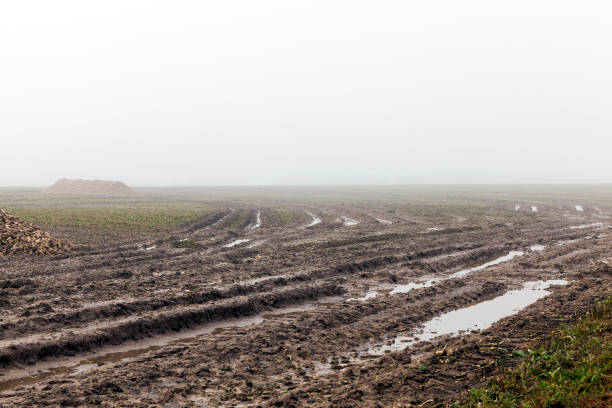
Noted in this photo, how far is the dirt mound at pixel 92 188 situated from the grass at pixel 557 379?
123794 mm

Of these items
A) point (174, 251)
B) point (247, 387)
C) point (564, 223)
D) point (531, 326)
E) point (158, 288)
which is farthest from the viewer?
point (564, 223)

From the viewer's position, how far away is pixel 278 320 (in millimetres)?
12273

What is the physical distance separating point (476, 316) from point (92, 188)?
438 feet

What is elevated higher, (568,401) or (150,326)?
(568,401)

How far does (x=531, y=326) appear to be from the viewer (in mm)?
10211

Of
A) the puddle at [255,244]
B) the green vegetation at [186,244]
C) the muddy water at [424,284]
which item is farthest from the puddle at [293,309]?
the green vegetation at [186,244]

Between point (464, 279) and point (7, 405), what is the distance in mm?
14992

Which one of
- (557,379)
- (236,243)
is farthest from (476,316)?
(236,243)

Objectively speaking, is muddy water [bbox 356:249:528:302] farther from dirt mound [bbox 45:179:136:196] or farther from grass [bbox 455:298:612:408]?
dirt mound [bbox 45:179:136:196]

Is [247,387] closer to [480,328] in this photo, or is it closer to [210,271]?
[480,328]

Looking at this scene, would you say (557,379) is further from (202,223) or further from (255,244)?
(202,223)

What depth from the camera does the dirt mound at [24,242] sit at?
2200 centimetres

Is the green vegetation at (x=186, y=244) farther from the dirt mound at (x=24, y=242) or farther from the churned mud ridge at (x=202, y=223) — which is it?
the churned mud ridge at (x=202, y=223)

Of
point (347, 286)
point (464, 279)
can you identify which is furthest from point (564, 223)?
point (347, 286)
